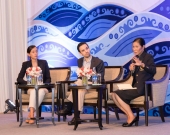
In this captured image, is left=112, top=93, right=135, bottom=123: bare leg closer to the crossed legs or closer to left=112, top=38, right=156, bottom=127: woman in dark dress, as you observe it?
left=112, top=38, right=156, bottom=127: woman in dark dress

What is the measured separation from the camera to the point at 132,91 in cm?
631

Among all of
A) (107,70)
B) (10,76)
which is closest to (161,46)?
(107,70)

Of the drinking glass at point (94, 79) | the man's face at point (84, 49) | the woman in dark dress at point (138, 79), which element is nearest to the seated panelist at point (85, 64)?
the man's face at point (84, 49)

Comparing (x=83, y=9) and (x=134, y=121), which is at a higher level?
(x=83, y=9)

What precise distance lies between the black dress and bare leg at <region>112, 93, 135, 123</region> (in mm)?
44

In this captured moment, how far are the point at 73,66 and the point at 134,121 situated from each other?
263 cm

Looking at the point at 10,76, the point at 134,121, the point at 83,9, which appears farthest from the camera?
the point at 10,76

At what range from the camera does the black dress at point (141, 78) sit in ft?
20.5

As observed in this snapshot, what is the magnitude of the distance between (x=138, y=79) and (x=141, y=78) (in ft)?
0.18

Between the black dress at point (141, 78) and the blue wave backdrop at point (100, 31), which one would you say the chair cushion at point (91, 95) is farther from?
the blue wave backdrop at point (100, 31)

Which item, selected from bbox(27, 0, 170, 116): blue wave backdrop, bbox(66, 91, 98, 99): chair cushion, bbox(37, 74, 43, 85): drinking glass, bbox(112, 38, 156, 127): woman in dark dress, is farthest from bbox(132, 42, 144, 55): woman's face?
bbox(37, 74, 43, 85): drinking glass

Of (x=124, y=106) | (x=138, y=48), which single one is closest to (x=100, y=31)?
(x=138, y=48)

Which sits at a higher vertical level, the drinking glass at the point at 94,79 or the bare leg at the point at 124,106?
the drinking glass at the point at 94,79

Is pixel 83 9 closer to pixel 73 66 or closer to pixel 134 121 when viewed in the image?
pixel 73 66
